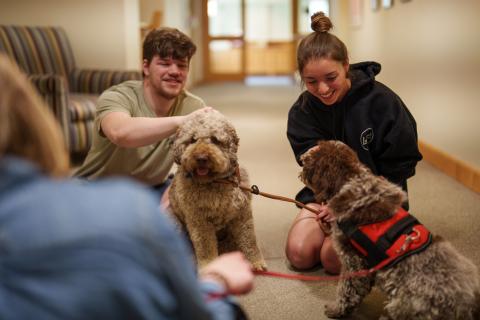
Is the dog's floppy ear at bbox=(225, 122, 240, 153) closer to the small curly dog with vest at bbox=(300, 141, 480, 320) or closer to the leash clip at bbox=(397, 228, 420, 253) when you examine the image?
the small curly dog with vest at bbox=(300, 141, 480, 320)

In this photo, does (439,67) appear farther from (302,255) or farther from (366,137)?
(302,255)

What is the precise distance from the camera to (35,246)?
667 millimetres

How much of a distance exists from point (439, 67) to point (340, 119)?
2581mm

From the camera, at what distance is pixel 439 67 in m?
4.62

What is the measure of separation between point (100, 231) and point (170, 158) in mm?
2084

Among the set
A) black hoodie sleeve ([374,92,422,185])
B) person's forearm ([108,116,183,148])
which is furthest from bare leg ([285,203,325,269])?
person's forearm ([108,116,183,148])

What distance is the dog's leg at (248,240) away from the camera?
8.25ft

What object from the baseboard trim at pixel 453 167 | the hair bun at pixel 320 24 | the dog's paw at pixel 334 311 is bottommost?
the dog's paw at pixel 334 311

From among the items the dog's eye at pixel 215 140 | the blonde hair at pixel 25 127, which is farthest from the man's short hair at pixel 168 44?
the blonde hair at pixel 25 127

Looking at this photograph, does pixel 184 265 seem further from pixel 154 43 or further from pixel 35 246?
pixel 154 43

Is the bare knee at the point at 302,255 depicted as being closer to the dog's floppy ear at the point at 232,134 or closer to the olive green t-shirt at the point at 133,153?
the dog's floppy ear at the point at 232,134

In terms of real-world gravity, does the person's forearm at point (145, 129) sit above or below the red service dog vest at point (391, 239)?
above

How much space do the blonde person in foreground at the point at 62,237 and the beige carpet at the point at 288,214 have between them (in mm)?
1463

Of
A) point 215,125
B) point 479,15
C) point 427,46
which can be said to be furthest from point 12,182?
point 427,46
